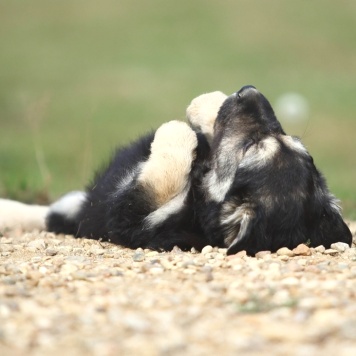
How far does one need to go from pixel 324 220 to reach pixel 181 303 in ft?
6.40

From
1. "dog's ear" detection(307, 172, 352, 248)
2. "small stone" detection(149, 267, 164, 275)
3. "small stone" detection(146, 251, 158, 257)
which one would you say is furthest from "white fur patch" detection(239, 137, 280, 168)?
"small stone" detection(149, 267, 164, 275)

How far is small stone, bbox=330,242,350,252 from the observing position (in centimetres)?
534

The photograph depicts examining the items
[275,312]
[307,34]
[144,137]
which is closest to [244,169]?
[144,137]

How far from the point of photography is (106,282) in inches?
170

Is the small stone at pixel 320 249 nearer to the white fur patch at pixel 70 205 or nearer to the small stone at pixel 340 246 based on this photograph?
the small stone at pixel 340 246

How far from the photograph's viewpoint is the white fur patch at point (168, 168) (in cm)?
566

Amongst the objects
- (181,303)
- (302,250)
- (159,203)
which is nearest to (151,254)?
(159,203)

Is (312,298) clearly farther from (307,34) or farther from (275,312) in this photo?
(307,34)

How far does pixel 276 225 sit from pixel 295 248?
7.2 inches

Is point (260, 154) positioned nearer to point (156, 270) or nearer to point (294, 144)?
point (294, 144)

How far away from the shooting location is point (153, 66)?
2884 centimetres

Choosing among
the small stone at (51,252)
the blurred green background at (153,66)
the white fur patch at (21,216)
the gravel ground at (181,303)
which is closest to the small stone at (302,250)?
the gravel ground at (181,303)

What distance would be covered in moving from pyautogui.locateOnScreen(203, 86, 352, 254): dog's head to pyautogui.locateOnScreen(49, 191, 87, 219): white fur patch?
160cm

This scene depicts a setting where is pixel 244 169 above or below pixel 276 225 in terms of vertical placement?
above
